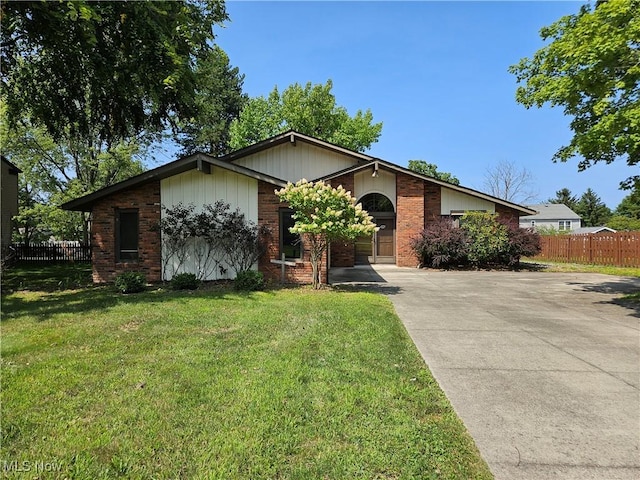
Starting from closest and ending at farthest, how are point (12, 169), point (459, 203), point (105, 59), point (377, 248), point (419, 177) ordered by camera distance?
point (105, 59)
point (419, 177)
point (459, 203)
point (377, 248)
point (12, 169)

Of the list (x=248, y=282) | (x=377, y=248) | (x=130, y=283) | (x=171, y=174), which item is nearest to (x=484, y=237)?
(x=377, y=248)

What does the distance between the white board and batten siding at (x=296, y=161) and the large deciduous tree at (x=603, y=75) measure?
10.3 metres

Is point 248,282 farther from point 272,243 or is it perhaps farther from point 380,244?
point 380,244

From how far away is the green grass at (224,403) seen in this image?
2412 millimetres

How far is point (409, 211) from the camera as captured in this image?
17.0 m

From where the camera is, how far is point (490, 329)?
6066 millimetres

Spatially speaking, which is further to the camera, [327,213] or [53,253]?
[53,253]

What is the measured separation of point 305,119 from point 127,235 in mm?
23433

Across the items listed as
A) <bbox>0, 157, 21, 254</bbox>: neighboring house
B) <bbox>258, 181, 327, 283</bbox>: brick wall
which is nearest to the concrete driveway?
<bbox>258, 181, 327, 283</bbox>: brick wall

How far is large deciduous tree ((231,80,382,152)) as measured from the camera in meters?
31.5

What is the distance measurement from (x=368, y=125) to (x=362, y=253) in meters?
19.2

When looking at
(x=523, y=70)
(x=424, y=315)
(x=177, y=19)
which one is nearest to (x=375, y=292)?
(x=424, y=315)

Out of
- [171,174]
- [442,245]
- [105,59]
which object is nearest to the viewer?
[105,59]

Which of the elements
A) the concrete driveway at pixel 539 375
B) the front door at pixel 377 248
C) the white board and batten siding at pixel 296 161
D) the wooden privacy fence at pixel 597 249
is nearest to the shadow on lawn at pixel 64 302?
the concrete driveway at pixel 539 375
